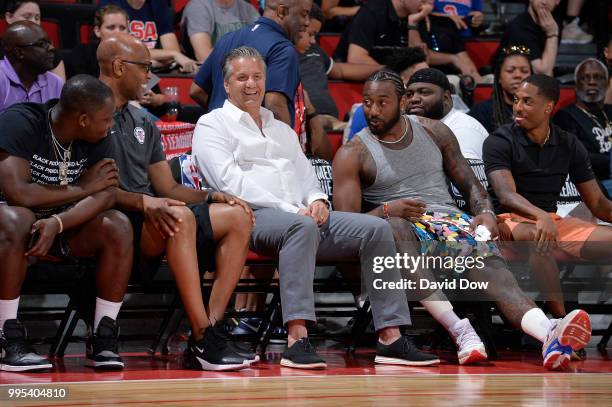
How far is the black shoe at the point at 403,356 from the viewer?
4285mm

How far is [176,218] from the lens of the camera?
410cm

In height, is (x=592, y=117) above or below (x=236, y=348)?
above

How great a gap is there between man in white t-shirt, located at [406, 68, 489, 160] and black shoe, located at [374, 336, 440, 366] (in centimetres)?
166

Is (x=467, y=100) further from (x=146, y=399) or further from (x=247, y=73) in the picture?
(x=146, y=399)

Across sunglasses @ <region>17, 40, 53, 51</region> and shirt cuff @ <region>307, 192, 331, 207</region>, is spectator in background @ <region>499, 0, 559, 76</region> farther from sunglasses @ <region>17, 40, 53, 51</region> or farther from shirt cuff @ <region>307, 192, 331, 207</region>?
sunglasses @ <region>17, 40, 53, 51</region>

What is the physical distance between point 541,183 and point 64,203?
250 cm

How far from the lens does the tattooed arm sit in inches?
195

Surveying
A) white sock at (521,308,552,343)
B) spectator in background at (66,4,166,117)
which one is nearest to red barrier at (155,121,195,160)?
spectator in background at (66,4,166,117)

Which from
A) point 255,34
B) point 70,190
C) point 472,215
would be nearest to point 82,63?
point 255,34

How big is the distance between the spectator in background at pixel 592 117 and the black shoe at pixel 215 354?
3.22 m

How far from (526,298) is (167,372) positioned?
65.5 inches

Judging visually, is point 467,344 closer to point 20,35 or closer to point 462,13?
Answer: point 20,35

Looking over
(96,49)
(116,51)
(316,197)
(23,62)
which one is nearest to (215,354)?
(316,197)

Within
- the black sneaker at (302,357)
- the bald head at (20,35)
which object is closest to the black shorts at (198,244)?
the black sneaker at (302,357)
